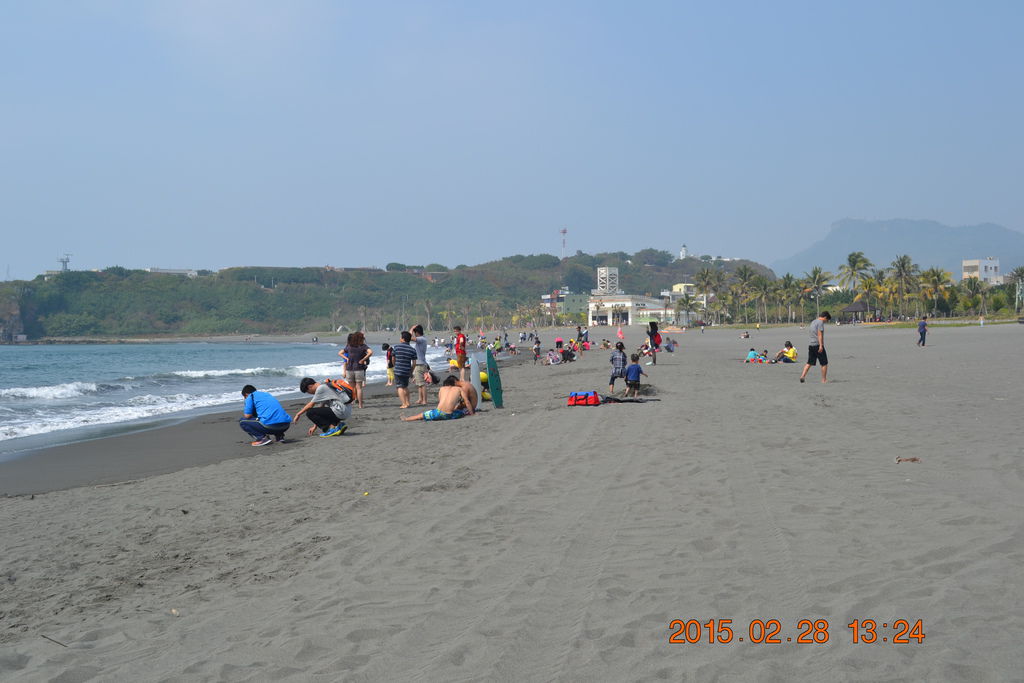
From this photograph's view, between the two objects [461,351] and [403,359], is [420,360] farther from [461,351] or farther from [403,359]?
[403,359]

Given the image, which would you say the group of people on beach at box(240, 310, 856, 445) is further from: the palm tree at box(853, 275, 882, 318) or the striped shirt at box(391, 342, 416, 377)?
the palm tree at box(853, 275, 882, 318)

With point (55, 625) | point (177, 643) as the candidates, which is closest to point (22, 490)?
point (55, 625)

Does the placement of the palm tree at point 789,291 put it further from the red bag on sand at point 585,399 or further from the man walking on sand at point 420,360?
the red bag on sand at point 585,399

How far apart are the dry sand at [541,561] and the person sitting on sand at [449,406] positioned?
3.14 metres

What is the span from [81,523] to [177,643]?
3260mm

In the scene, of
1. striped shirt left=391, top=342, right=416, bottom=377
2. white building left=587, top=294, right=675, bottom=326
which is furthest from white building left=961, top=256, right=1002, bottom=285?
striped shirt left=391, top=342, right=416, bottom=377

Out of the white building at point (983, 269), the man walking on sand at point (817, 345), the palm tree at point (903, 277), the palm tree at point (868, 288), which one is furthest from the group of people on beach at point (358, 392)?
the white building at point (983, 269)

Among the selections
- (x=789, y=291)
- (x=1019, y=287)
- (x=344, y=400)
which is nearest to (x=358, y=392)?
(x=344, y=400)

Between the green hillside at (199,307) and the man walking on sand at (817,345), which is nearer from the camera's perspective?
the man walking on sand at (817,345)

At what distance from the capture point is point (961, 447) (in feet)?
23.5

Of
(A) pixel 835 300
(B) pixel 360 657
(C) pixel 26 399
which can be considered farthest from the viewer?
(A) pixel 835 300

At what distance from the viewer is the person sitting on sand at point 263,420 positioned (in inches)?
414

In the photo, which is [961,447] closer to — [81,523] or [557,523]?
[557,523]
